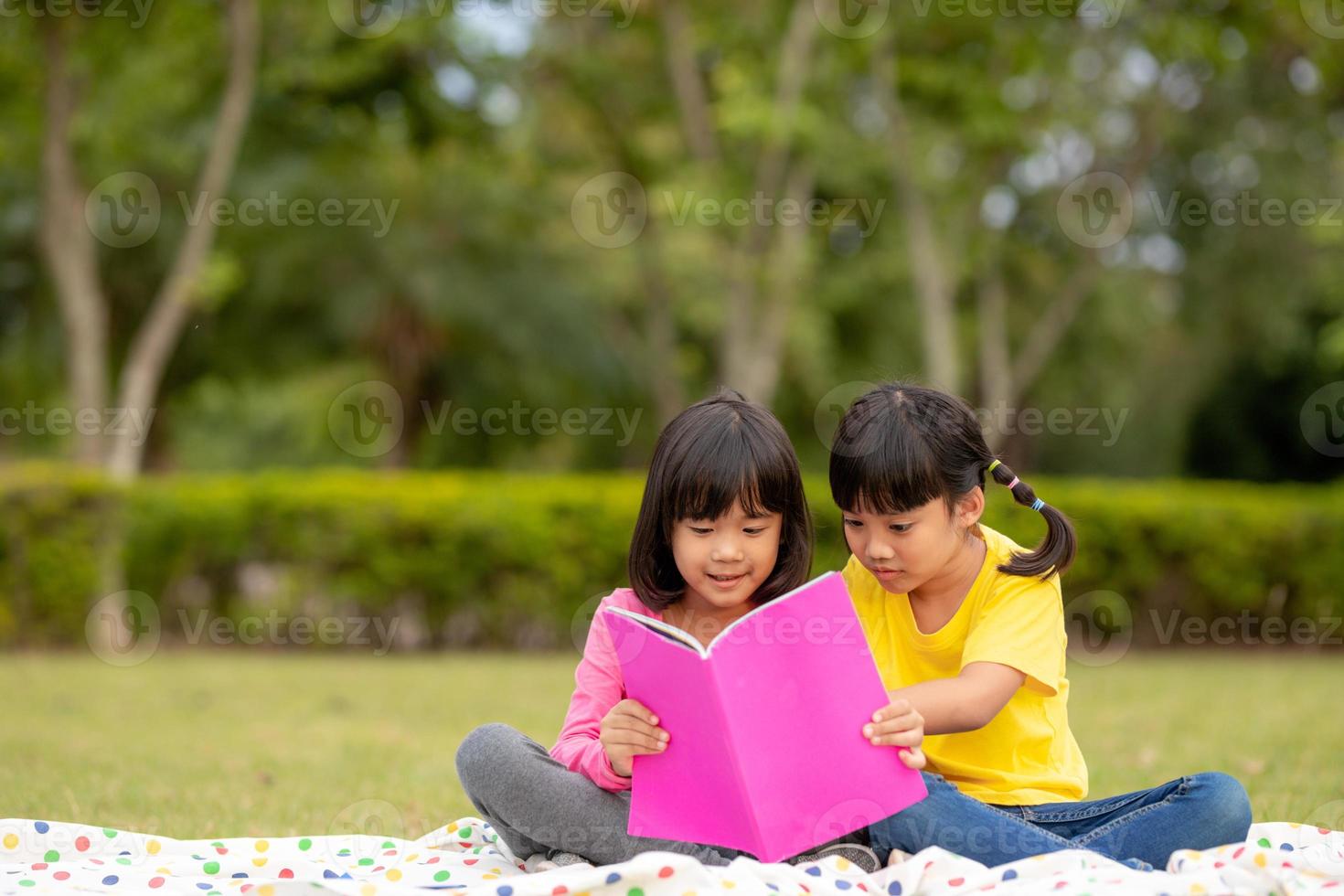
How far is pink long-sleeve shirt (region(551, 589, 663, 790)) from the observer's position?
2.90 m

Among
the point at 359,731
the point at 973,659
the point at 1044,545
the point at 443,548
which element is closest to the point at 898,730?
the point at 973,659

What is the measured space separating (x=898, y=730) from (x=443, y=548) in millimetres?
7288

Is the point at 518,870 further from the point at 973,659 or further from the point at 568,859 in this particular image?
the point at 973,659

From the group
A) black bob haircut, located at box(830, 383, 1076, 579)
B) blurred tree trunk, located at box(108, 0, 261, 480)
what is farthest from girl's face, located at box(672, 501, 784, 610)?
blurred tree trunk, located at box(108, 0, 261, 480)

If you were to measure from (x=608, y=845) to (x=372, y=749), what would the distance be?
2.93 m

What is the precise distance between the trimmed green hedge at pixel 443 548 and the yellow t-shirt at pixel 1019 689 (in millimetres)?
5930

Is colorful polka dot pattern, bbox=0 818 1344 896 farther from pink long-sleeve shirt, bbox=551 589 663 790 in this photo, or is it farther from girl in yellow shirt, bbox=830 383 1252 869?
pink long-sleeve shirt, bbox=551 589 663 790

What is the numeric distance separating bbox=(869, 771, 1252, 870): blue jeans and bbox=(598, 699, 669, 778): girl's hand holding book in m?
0.57


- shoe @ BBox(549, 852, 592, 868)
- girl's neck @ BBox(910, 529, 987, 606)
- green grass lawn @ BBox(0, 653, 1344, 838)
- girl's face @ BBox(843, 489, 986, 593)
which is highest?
girl's face @ BBox(843, 489, 986, 593)

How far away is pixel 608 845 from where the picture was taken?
2.82 meters

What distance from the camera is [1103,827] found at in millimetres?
2783

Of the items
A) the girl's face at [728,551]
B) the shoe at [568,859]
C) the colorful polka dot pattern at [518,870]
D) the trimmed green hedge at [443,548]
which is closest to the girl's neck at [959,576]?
the girl's face at [728,551]

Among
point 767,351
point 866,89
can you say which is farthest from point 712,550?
point 866,89

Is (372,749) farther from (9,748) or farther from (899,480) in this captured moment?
(899,480)
